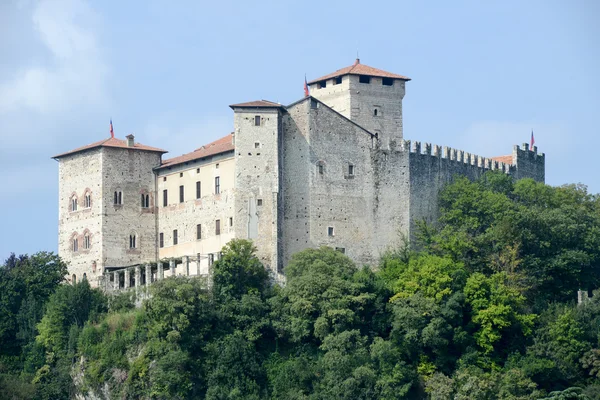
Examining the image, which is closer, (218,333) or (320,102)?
(218,333)

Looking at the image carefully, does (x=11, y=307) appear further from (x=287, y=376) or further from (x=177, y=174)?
(x=287, y=376)

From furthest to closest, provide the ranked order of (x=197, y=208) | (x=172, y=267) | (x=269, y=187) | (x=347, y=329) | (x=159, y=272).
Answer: (x=197, y=208)
(x=172, y=267)
(x=159, y=272)
(x=269, y=187)
(x=347, y=329)

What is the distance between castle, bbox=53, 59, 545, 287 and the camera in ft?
245

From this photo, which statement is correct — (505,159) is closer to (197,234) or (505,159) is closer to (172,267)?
(197,234)

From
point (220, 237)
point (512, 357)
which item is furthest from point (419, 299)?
point (220, 237)

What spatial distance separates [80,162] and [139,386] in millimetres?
14434

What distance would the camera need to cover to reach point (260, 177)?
7425 cm

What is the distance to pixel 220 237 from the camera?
75.4m

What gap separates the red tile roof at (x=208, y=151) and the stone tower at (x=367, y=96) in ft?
17.6

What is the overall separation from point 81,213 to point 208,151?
7.13 meters

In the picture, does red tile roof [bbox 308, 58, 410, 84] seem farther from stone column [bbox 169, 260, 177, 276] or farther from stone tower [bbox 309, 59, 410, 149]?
stone column [bbox 169, 260, 177, 276]

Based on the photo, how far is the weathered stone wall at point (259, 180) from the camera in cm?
7375

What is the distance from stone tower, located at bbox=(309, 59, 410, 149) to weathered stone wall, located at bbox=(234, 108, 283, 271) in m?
6.02

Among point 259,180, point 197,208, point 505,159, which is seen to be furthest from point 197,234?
point 505,159
